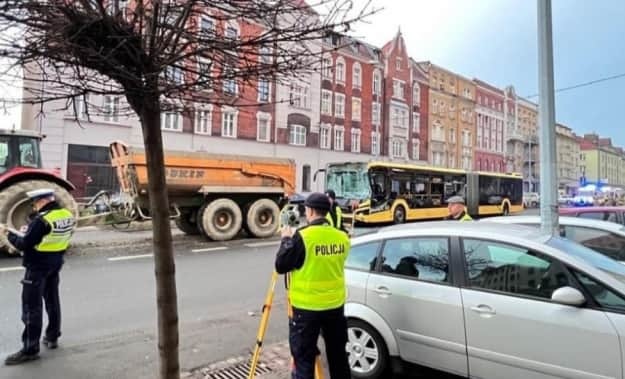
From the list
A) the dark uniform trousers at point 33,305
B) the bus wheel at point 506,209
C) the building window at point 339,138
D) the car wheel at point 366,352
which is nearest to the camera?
the car wheel at point 366,352

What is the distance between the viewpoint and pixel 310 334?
3.31 m

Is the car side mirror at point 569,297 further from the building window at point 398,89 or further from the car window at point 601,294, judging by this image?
the building window at point 398,89

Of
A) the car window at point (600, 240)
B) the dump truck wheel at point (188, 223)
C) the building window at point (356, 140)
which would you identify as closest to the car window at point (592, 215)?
the car window at point (600, 240)

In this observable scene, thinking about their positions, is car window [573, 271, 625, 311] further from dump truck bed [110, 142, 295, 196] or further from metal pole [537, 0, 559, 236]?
dump truck bed [110, 142, 295, 196]

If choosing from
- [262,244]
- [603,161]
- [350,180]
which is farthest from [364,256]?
[603,161]

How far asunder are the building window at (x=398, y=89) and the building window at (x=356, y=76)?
5.63m

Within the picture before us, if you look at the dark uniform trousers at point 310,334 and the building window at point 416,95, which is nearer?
the dark uniform trousers at point 310,334

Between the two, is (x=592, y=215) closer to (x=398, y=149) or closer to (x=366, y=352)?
(x=366, y=352)

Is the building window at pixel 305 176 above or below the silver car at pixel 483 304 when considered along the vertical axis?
above

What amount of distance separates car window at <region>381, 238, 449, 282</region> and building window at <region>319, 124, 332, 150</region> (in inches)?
1346

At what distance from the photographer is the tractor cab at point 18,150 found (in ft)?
33.2

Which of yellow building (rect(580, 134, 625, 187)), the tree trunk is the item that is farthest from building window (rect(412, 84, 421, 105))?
yellow building (rect(580, 134, 625, 187))

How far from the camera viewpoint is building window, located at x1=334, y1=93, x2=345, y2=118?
39594 mm

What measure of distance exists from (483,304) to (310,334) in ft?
4.65
